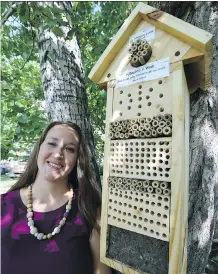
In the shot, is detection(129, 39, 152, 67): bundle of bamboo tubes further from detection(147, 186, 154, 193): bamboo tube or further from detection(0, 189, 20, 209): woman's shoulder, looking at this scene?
detection(0, 189, 20, 209): woman's shoulder

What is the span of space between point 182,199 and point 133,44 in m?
0.63

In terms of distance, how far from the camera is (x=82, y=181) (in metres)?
1.41

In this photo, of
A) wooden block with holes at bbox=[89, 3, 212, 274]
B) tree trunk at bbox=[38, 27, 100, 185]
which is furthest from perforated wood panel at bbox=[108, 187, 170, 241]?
tree trunk at bbox=[38, 27, 100, 185]

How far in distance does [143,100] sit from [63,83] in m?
0.98

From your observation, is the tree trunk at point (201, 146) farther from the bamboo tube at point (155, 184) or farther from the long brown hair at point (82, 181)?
the long brown hair at point (82, 181)

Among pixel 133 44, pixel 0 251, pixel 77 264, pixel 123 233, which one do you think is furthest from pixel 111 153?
pixel 0 251

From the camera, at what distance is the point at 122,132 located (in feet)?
3.40

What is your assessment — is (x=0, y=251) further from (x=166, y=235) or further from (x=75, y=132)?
(x=166, y=235)

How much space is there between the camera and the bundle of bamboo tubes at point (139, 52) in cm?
99

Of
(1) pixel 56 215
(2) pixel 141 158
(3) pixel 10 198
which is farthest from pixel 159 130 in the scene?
(3) pixel 10 198

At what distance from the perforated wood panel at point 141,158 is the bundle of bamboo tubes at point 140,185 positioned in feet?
0.06

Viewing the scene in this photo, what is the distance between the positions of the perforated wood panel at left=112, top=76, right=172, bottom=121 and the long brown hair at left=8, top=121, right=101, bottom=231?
427mm

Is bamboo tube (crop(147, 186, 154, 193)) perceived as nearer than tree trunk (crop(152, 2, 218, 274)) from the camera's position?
Yes

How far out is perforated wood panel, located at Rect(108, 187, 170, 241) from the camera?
91cm
